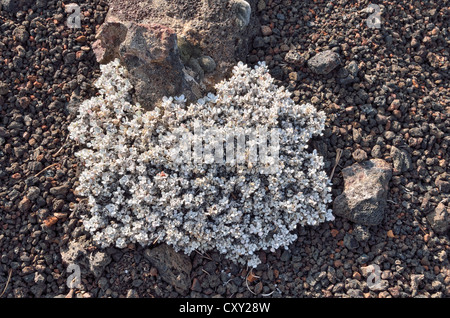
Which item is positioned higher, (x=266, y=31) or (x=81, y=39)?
(x=81, y=39)

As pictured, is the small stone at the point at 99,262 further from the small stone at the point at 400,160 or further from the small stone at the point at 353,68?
the small stone at the point at 353,68

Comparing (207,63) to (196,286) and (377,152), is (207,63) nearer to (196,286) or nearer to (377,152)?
(377,152)

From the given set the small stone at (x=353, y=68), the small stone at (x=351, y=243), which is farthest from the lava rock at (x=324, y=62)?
the small stone at (x=351, y=243)

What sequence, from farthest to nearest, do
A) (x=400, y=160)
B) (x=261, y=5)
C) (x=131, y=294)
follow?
(x=261, y=5)
(x=400, y=160)
(x=131, y=294)

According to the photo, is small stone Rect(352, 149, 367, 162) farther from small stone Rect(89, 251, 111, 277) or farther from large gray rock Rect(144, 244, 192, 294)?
small stone Rect(89, 251, 111, 277)

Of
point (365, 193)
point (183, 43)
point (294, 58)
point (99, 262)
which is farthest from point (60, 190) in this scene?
point (365, 193)

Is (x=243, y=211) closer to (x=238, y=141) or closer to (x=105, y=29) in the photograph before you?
(x=238, y=141)

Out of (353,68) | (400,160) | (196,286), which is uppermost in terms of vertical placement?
(353,68)

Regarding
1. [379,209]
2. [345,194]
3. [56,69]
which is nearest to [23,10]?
[56,69]
